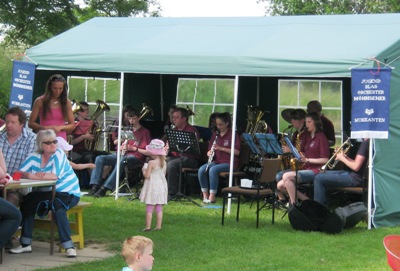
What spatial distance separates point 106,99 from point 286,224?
290 inches

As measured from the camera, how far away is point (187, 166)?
48.0ft

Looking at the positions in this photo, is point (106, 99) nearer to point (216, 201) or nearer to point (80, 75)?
point (80, 75)

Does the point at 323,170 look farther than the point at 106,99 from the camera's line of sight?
No

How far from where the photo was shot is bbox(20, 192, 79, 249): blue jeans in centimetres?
917

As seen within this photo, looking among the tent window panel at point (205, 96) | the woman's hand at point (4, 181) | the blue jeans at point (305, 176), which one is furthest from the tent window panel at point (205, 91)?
the woman's hand at point (4, 181)

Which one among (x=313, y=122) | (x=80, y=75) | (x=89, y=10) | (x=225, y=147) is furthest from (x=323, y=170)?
(x=89, y=10)

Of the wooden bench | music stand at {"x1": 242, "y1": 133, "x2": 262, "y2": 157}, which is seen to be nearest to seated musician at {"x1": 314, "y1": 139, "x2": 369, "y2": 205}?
music stand at {"x1": 242, "y1": 133, "x2": 262, "y2": 157}

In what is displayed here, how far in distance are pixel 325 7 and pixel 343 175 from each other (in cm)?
3325

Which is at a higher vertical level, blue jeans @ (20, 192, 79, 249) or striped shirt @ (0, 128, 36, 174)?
striped shirt @ (0, 128, 36, 174)

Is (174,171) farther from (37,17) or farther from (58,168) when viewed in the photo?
(37,17)

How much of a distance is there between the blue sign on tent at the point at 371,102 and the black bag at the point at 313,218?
3.23 ft

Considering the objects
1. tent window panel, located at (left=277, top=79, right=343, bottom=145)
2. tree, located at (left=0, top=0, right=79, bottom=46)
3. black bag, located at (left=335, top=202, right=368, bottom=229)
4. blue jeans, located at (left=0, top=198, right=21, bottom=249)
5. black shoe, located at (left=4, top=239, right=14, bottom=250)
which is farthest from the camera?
tree, located at (left=0, top=0, right=79, bottom=46)

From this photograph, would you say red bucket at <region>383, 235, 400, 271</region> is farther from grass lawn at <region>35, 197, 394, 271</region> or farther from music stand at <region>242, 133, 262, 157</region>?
music stand at <region>242, 133, 262, 157</region>

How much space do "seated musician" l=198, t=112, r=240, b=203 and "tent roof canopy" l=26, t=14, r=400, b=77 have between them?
1407 millimetres
